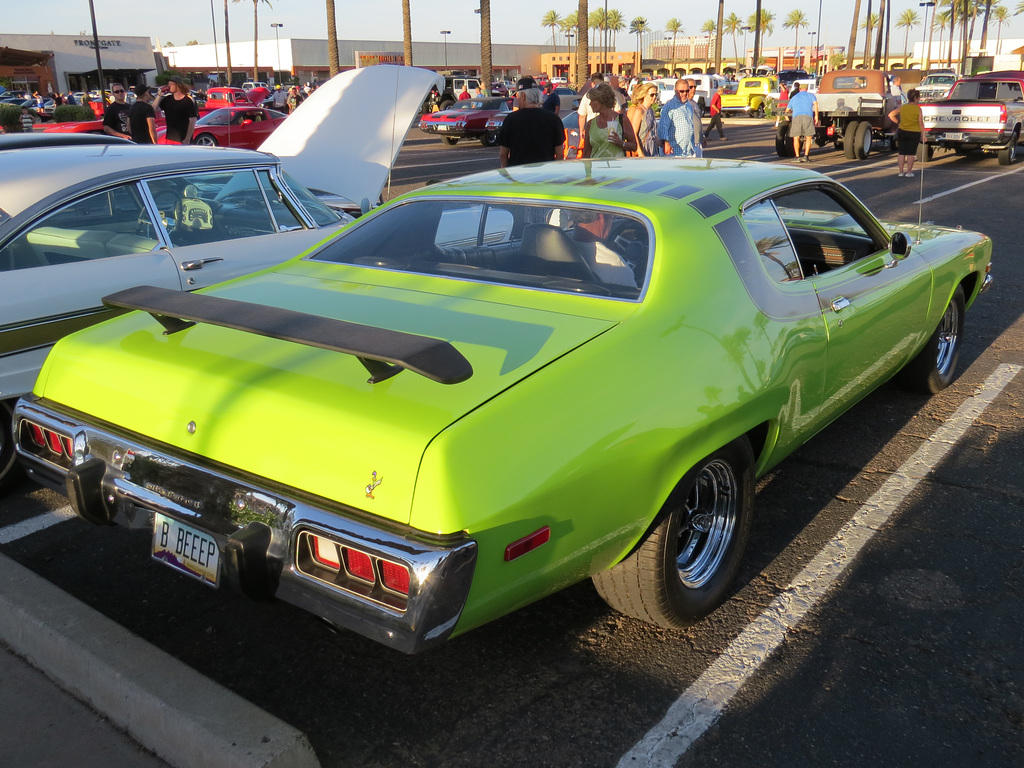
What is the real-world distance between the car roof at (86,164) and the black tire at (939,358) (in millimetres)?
3984

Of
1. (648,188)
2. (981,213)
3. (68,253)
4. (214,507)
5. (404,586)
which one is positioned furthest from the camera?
(981,213)

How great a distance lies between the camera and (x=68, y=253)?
4.44 meters

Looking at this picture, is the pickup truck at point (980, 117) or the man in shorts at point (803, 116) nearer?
the pickup truck at point (980, 117)

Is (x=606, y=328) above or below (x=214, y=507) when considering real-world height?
above

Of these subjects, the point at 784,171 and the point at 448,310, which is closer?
the point at 448,310

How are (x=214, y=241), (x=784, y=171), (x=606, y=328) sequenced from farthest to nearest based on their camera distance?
Result: (x=214, y=241), (x=784, y=171), (x=606, y=328)

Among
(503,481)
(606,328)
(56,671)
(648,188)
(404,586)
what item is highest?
(648,188)

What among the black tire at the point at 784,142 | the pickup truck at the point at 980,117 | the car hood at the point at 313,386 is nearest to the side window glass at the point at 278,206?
the car hood at the point at 313,386

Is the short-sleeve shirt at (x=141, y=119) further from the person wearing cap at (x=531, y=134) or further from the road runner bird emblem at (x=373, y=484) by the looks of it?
the road runner bird emblem at (x=373, y=484)

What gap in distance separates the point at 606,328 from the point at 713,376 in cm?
37

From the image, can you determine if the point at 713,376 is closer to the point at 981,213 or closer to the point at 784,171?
the point at 784,171

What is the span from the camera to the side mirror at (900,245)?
408 centimetres

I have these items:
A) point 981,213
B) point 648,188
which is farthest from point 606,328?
point 981,213

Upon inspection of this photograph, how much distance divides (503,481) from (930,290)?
10.6 feet
